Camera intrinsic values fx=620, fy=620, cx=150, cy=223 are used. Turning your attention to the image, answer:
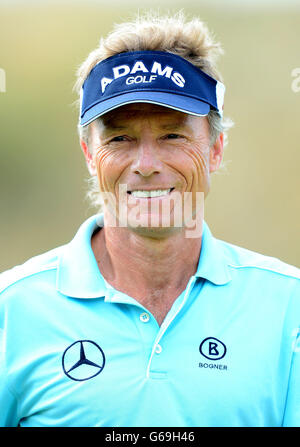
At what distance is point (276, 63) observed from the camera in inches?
399

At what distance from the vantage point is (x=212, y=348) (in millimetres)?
1935

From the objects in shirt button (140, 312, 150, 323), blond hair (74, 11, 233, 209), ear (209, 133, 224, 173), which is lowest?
shirt button (140, 312, 150, 323)

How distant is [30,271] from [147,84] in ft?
2.39

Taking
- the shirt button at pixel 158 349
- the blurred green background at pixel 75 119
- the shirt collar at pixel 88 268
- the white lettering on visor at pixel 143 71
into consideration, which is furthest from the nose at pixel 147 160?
the blurred green background at pixel 75 119

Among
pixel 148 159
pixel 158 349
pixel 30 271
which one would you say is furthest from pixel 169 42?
pixel 158 349

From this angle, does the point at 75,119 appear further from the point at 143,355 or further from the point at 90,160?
the point at 143,355

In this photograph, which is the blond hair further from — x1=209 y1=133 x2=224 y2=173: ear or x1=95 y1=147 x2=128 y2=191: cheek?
x1=95 y1=147 x2=128 y2=191: cheek

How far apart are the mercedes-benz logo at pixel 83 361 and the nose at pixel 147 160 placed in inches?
22.5

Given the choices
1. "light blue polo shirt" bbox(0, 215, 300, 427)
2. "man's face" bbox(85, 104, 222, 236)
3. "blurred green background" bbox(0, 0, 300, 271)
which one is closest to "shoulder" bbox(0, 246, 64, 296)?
"light blue polo shirt" bbox(0, 215, 300, 427)

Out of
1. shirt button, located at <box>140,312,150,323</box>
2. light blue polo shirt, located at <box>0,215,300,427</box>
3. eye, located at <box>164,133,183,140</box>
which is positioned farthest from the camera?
eye, located at <box>164,133,183,140</box>

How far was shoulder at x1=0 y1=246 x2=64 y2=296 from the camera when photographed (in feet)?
6.67

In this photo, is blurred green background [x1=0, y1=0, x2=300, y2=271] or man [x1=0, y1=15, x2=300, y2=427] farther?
blurred green background [x1=0, y1=0, x2=300, y2=271]

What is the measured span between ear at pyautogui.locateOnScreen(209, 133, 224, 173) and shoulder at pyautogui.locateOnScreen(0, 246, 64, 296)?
65 cm
